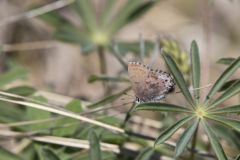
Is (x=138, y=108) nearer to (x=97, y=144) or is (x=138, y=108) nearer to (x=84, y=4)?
(x=97, y=144)

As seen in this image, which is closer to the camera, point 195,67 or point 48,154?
point 195,67

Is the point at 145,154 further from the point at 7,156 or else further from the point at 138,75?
the point at 7,156

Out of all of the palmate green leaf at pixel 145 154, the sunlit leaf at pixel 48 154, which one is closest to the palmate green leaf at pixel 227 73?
the palmate green leaf at pixel 145 154

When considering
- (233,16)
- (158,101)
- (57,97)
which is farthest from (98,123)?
(233,16)

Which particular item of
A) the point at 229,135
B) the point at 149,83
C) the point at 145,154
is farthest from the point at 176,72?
the point at 229,135

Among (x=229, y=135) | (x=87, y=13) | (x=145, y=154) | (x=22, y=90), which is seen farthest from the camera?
(x=87, y=13)

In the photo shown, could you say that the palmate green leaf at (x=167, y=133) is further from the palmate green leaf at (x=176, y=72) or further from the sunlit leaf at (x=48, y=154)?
the sunlit leaf at (x=48, y=154)

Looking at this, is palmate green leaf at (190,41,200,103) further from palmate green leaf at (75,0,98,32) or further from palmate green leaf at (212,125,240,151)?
palmate green leaf at (75,0,98,32)
